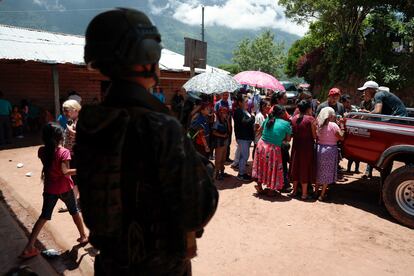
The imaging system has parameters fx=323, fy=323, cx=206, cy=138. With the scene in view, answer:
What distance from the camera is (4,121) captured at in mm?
9828

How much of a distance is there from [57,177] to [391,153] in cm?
439

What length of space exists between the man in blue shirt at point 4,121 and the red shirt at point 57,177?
7.61m

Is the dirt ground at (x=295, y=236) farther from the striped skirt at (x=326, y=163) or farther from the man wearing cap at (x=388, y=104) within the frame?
the man wearing cap at (x=388, y=104)

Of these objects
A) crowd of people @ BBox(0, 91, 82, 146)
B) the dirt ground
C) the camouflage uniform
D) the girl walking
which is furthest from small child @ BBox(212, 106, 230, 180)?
the camouflage uniform

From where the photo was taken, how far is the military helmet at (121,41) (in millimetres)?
1262

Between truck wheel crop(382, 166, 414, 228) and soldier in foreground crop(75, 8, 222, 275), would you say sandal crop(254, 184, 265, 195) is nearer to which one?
truck wheel crop(382, 166, 414, 228)

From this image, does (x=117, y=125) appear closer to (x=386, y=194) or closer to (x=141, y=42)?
(x=141, y=42)

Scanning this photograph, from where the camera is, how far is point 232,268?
3.48 m

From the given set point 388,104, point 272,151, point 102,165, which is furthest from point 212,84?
point 102,165

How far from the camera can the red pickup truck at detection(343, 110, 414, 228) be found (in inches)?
178

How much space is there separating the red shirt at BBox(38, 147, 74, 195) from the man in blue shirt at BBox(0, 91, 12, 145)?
25.0ft

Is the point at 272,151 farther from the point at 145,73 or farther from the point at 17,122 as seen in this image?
the point at 17,122

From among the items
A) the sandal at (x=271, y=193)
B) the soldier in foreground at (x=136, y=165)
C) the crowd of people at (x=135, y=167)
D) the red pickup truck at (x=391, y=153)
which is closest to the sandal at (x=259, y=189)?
the sandal at (x=271, y=193)

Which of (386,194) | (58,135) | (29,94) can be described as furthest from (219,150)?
(29,94)
